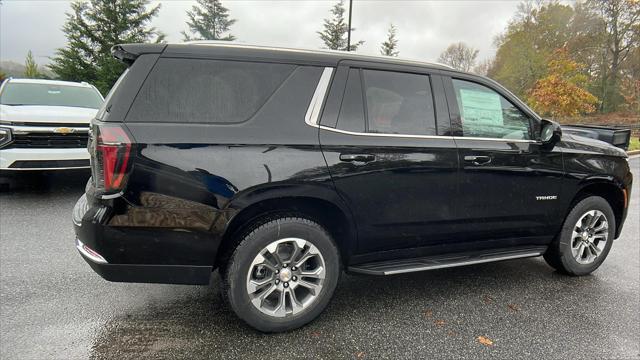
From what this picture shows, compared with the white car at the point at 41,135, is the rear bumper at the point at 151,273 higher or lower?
lower

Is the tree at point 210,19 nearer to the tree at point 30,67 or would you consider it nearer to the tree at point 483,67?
the tree at point 30,67

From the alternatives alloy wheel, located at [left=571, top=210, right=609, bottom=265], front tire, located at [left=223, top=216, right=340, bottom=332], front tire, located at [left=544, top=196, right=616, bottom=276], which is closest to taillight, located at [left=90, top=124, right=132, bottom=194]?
front tire, located at [left=223, top=216, right=340, bottom=332]

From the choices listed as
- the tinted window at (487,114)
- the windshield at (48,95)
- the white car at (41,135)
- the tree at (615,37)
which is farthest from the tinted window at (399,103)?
the tree at (615,37)

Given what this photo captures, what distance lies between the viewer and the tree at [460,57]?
161 feet

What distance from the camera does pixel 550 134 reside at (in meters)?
3.42

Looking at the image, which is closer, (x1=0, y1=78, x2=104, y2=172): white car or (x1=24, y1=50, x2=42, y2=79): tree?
(x1=0, y1=78, x2=104, y2=172): white car

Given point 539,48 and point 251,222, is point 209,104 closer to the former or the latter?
point 251,222

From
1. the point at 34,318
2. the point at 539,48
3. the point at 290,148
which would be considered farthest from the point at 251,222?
the point at 539,48

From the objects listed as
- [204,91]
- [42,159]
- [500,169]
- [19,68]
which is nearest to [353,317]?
[500,169]

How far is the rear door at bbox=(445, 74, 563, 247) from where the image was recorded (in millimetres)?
3178

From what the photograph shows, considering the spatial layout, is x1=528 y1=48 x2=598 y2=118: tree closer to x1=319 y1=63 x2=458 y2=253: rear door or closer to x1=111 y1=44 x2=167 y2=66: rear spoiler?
x1=319 y1=63 x2=458 y2=253: rear door

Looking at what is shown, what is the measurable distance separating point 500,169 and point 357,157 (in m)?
1.32

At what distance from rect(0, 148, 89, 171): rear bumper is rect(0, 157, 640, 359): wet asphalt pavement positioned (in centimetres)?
217

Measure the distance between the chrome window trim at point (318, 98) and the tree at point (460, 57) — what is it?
1964 inches
